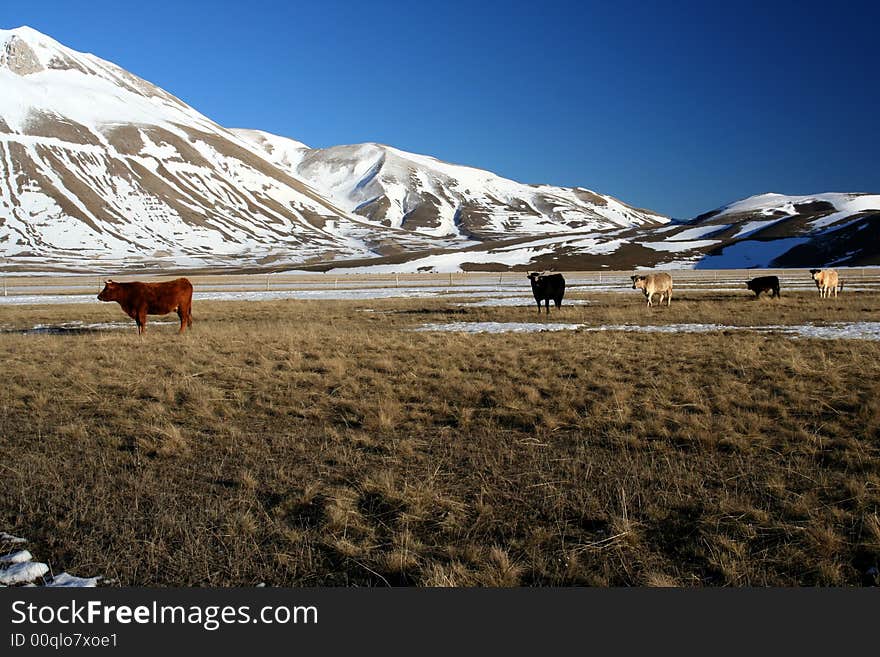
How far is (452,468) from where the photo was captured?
6348 mm

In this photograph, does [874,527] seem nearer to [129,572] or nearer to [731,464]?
[731,464]

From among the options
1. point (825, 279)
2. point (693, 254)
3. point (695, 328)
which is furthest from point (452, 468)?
point (693, 254)

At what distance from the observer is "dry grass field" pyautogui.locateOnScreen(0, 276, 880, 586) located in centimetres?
432

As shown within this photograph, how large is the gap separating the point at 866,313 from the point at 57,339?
28.1 meters

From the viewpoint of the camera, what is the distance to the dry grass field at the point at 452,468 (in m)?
4.32

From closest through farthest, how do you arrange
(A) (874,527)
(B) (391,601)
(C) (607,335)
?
(B) (391,601), (A) (874,527), (C) (607,335)

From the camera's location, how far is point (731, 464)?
6.28 m

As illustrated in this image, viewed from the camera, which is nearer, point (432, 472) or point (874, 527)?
point (874, 527)

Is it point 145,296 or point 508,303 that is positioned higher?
→ point 145,296

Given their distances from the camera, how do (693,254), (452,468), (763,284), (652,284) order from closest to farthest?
(452,468) < (652,284) < (763,284) < (693,254)

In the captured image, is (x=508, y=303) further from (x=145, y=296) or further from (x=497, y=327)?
(x=145, y=296)

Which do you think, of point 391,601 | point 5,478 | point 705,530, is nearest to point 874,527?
point 705,530

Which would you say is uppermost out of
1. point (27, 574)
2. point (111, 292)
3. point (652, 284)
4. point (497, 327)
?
point (652, 284)

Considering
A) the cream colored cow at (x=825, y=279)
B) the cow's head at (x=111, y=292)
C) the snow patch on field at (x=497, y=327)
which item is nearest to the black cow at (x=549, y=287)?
the snow patch on field at (x=497, y=327)
